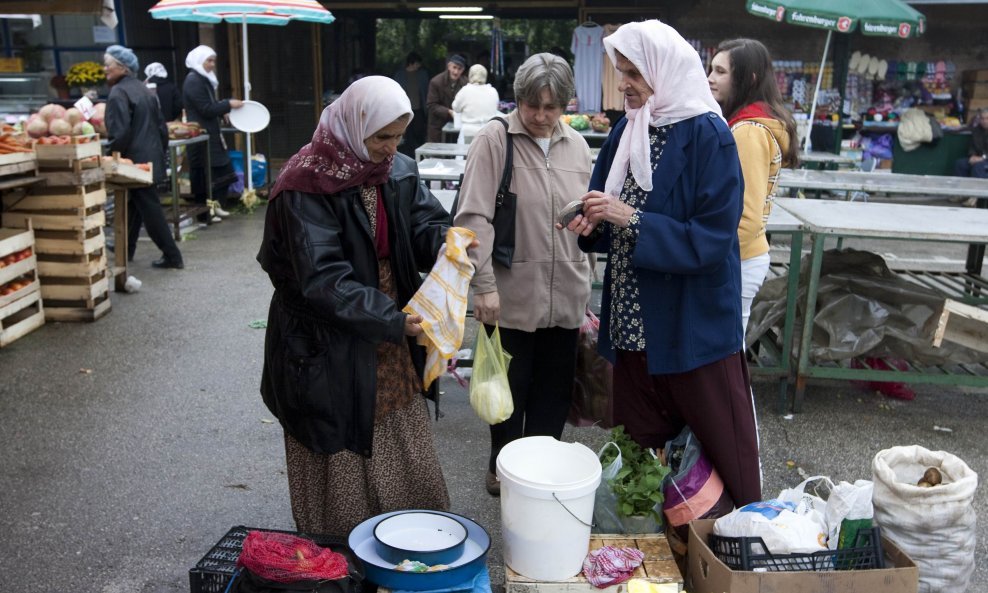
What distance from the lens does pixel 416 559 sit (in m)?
2.57

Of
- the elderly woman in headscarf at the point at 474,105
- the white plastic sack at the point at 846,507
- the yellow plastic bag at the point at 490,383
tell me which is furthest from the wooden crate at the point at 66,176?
the white plastic sack at the point at 846,507

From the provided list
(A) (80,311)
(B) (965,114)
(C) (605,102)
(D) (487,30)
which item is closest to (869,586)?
(A) (80,311)

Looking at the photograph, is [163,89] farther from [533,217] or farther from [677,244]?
[677,244]

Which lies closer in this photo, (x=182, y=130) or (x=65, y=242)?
(x=65, y=242)

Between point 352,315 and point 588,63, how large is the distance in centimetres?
1096

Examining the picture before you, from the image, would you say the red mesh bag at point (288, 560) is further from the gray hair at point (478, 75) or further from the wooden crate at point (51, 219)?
the gray hair at point (478, 75)

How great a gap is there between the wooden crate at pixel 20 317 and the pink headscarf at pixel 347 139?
156 inches

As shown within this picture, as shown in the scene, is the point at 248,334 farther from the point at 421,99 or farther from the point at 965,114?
the point at 965,114

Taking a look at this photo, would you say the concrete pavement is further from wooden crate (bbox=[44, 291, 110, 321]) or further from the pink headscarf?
the pink headscarf

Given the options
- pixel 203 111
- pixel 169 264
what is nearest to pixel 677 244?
pixel 169 264

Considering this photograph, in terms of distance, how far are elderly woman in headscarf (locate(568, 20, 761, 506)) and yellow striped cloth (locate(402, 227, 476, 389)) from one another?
1.29 ft

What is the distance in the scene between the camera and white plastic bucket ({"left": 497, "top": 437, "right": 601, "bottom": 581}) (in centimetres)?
255

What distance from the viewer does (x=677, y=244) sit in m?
2.56

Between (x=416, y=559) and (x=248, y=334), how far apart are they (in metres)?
3.72
